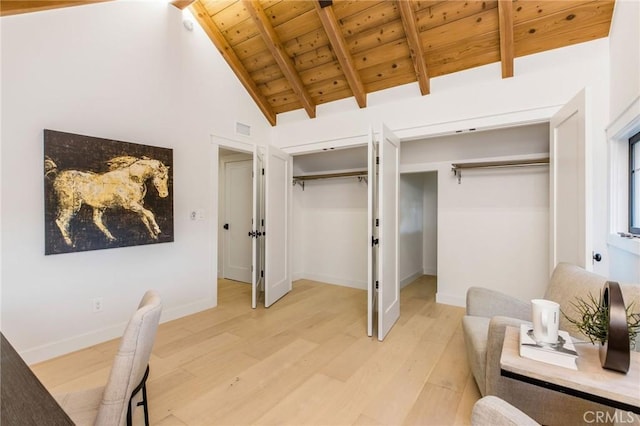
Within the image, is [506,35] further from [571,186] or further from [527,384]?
[527,384]

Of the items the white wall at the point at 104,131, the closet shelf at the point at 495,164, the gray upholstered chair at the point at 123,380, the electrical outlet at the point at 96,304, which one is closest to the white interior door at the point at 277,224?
the white wall at the point at 104,131

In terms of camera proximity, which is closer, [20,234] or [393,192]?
[20,234]

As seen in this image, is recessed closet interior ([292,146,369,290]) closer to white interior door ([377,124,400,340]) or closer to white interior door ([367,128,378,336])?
white interior door ([377,124,400,340])

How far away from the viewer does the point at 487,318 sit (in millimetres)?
2271

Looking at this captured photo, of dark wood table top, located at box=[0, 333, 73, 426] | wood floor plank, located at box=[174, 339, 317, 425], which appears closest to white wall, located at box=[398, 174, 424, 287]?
wood floor plank, located at box=[174, 339, 317, 425]

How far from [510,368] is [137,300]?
10.7ft

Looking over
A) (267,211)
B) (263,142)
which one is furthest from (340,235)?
(263,142)

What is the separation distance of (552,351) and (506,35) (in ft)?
9.04

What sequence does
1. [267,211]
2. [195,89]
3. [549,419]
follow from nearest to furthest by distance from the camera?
[549,419] < [195,89] < [267,211]

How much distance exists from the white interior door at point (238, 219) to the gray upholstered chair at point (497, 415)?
14.7 ft

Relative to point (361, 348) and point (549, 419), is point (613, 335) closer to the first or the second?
point (549, 419)

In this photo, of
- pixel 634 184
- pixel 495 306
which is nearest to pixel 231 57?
pixel 495 306

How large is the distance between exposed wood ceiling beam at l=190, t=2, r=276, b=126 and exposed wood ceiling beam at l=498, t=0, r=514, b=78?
3.06 metres

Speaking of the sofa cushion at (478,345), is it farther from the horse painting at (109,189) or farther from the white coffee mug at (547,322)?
the horse painting at (109,189)
